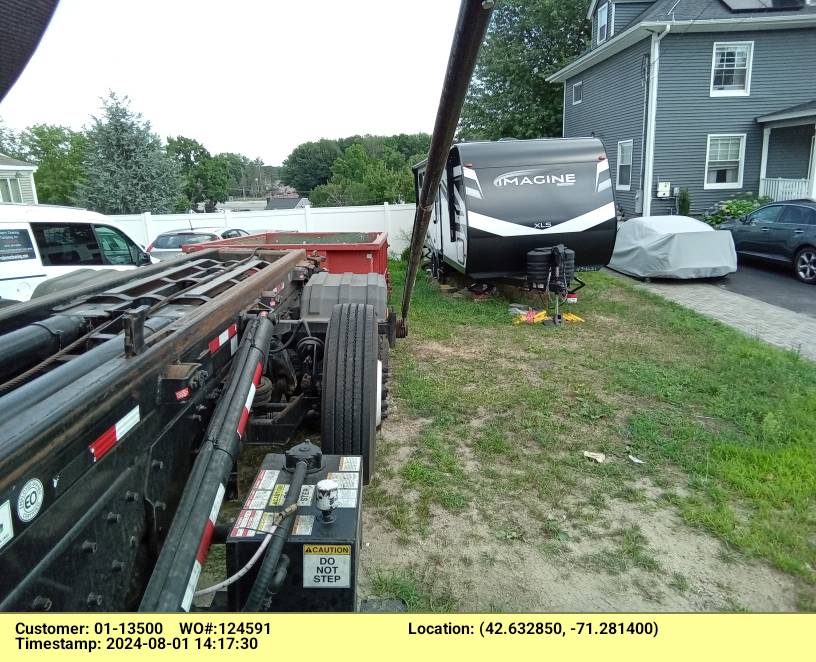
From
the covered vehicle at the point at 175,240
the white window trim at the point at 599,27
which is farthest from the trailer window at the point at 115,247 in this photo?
the white window trim at the point at 599,27

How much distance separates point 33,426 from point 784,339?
9395 millimetres

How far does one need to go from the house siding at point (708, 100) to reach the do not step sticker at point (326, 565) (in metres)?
19.7

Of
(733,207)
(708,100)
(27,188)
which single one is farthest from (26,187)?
(733,207)

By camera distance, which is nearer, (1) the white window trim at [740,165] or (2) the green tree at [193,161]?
(1) the white window trim at [740,165]

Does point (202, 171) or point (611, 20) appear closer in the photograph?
point (611, 20)

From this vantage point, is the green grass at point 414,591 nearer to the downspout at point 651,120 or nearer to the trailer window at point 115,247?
the trailer window at point 115,247

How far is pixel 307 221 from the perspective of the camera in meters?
20.1

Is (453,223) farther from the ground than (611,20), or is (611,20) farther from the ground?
(611,20)

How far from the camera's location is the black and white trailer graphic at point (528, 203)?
9789 millimetres

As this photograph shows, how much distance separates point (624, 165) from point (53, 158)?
4518 centimetres

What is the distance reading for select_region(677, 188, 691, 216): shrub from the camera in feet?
61.9

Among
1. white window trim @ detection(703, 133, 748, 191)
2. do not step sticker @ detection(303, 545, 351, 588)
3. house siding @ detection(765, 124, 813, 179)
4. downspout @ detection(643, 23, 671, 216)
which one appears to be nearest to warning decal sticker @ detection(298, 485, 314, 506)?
do not step sticker @ detection(303, 545, 351, 588)

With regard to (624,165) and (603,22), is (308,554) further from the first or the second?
(603,22)

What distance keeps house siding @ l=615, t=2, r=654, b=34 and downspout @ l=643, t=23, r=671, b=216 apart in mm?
3822
